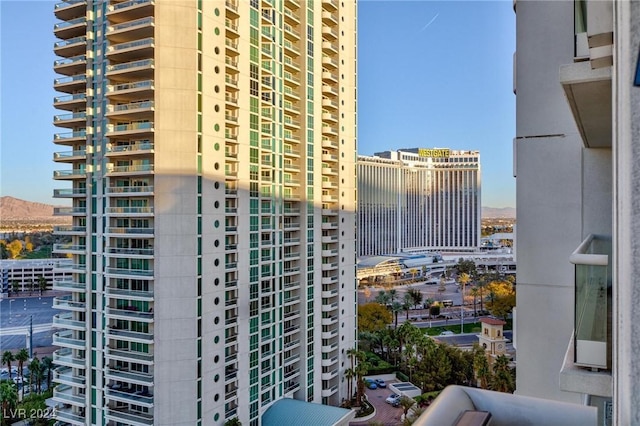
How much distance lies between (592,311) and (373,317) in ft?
75.3

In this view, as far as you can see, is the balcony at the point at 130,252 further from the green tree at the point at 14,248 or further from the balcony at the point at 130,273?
the green tree at the point at 14,248

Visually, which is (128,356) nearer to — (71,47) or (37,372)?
(71,47)

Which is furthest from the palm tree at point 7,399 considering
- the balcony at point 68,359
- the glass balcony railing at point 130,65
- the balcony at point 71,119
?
the glass balcony railing at point 130,65

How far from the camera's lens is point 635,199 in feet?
2.60

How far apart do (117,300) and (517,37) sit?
447 inches

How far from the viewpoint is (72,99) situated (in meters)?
12.5

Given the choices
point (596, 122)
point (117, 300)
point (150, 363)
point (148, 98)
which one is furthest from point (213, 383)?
point (596, 122)

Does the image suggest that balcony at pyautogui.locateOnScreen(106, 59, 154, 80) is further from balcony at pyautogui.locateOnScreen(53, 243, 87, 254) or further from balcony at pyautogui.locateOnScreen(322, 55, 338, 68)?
balcony at pyautogui.locateOnScreen(322, 55, 338, 68)

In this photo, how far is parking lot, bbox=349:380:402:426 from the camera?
48.1 feet

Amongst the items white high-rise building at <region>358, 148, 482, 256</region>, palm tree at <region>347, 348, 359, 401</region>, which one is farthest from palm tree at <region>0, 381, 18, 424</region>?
white high-rise building at <region>358, 148, 482, 256</region>

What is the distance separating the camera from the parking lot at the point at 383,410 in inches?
578

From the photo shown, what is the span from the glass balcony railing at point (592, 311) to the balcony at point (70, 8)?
14.4 metres

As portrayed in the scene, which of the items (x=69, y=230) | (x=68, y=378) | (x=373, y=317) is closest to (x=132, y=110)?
(x=69, y=230)

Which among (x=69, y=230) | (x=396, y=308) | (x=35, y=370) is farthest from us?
(x=396, y=308)
